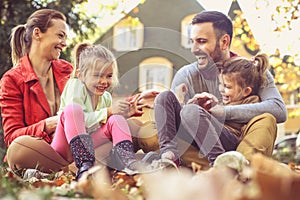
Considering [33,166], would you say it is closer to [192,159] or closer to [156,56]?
[192,159]

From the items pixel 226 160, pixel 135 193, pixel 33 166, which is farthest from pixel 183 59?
pixel 135 193

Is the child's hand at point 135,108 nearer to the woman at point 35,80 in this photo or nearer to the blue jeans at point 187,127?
the blue jeans at point 187,127

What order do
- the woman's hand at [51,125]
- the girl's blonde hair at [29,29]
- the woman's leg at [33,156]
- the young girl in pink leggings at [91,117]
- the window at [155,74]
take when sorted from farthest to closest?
the window at [155,74] < the girl's blonde hair at [29,29] < the woman's hand at [51,125] < the woman's leg at [33,156] < the young girl in pink leggings at [91,117]

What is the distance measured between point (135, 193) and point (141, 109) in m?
1.52

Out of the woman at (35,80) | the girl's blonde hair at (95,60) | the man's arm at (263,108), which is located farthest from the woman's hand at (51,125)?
the man's arm at (263,108)

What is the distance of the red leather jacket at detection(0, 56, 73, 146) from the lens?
308 centimetres

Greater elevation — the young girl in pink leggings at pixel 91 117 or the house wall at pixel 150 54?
the house wall at pixel 150 54

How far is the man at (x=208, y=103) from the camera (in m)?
2.63

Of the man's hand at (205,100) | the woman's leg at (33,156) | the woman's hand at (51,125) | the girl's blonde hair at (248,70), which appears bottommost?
the woman's leg at (33,156)

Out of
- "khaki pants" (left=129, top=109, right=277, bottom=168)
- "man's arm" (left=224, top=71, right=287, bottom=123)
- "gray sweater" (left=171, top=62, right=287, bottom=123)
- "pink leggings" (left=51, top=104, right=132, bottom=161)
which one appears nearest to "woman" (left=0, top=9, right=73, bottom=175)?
"pink leggings" (left=51, top=104, right=132, bottom=161)

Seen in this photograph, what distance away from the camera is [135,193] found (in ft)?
4.46

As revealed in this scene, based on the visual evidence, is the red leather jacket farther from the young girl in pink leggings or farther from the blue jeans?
the blue jeans

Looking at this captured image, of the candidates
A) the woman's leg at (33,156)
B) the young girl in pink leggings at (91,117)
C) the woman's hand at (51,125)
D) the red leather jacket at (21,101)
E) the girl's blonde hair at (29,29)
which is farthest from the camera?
the girl's blonde hair at (29,29)

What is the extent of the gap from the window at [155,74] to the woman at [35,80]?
0.45 meters
